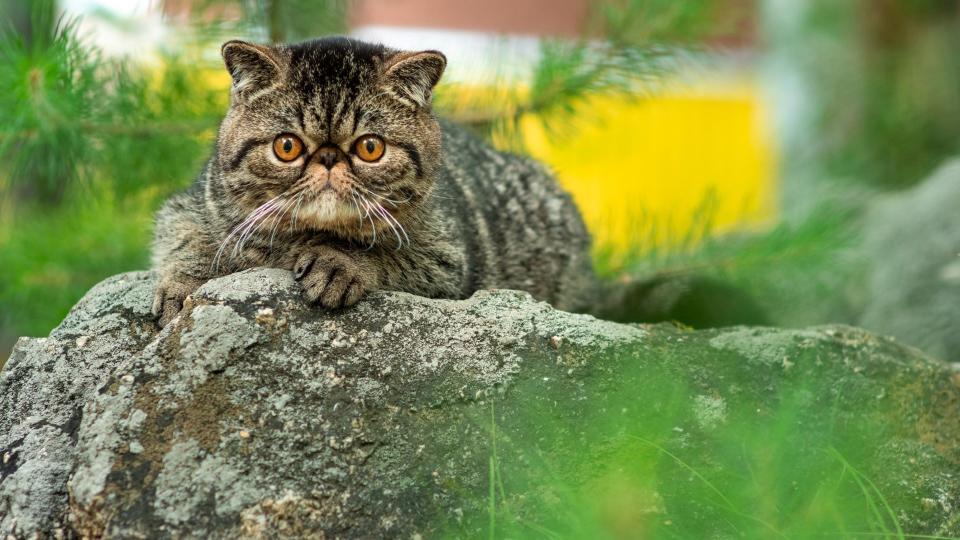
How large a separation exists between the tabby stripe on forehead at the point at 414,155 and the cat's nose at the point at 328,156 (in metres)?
0.21

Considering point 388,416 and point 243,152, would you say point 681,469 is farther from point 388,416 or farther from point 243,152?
point 243,152

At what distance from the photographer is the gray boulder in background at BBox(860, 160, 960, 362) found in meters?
3.89

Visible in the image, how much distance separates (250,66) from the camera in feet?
8.78

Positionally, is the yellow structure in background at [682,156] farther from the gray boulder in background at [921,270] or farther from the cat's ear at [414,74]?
the cat's ear at [414,74]

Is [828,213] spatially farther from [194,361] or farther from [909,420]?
[194,361]

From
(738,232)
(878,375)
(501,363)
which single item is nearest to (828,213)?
(738,232)

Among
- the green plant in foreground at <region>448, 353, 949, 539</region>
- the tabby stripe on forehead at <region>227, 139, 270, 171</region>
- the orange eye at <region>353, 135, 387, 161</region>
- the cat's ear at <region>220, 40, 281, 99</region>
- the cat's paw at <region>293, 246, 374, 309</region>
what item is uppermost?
the cat's ear at <region>220, 40, 281, 99</region>

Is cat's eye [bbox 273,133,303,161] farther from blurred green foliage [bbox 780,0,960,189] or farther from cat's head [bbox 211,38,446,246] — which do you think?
blurred green foliage [bbox 780,0,960,189]

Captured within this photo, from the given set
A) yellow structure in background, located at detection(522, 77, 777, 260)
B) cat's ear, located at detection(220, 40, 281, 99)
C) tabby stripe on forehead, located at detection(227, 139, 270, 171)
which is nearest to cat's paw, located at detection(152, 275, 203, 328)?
tabby stripe on forehead, located at detection(227, 139, 270, 171)

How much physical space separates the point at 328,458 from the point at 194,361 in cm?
37

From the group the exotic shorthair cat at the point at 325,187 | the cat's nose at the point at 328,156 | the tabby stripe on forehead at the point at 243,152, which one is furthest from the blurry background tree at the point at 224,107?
the cat's nose at the point at 328,156

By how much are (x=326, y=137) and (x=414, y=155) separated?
11.3 inches

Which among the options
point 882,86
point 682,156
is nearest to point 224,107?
point 882,86

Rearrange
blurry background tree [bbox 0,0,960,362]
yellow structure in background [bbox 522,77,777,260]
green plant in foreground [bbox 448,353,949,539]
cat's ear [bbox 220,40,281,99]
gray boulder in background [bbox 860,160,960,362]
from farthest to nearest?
yellow structure in background [bbox 522,77,777,260] < gray boulder in background [bbox 860,160,960,362] < blurry background tree [bbox 0,0,960,362] < cat's ear [bbox 220,40,281,99] < green plant in foreground [bbox 448,353,949,539]
